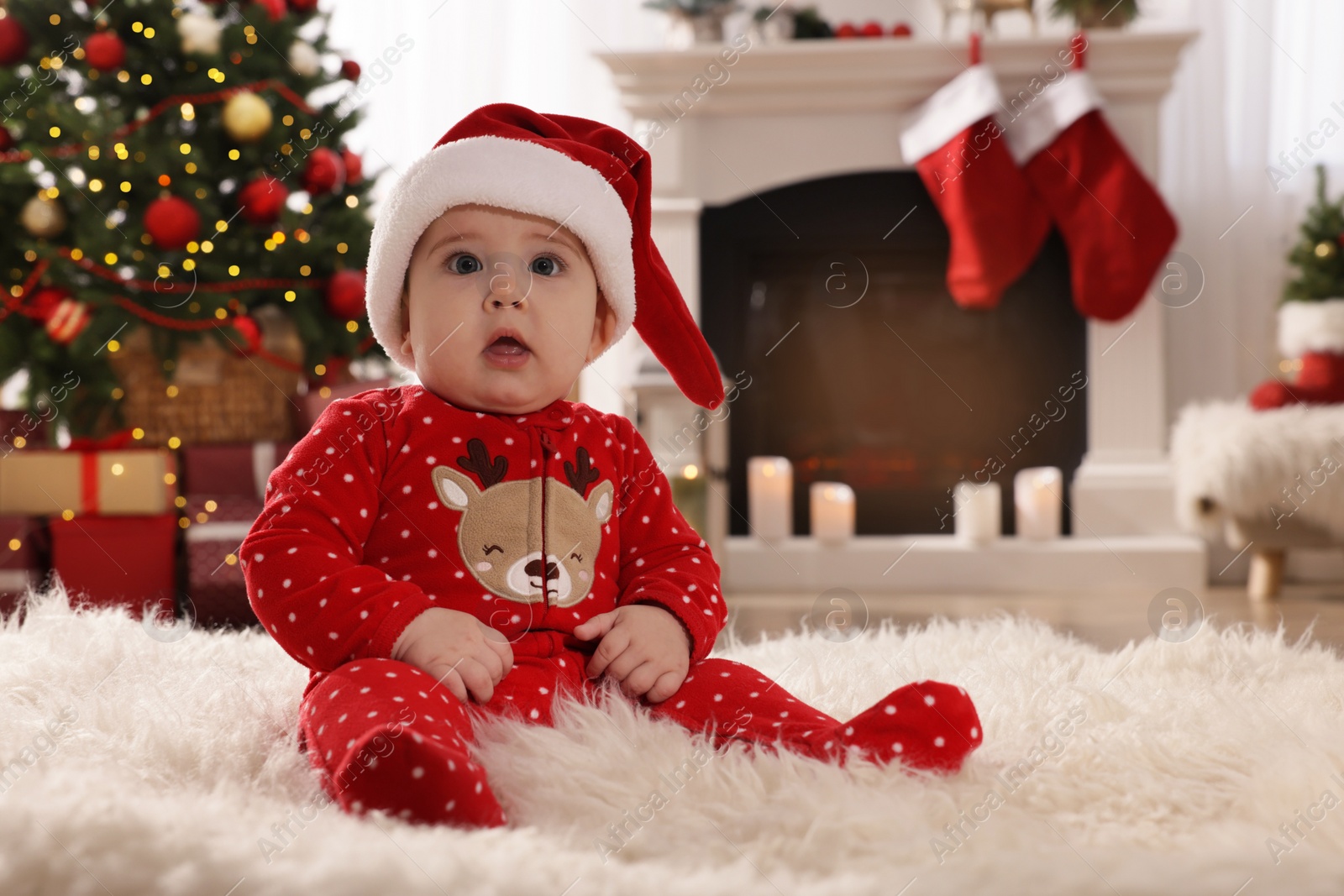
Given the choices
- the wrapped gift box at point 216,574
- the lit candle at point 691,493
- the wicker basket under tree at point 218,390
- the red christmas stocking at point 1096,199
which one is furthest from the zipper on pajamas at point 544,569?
the red christmas stocking at point 1096,199

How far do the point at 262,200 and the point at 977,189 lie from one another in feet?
5.19

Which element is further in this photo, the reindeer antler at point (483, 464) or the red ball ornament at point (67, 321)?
the red ball ornament at point (67, 321)

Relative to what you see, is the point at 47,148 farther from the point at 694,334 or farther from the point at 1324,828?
the point at 1324,828

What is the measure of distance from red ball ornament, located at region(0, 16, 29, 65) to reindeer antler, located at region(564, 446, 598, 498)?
1.86 meters

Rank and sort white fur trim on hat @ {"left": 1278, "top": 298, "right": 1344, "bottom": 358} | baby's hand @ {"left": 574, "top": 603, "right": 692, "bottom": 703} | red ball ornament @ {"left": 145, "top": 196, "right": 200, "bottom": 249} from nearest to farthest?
baby's hand @ {"left": 574, "top": 603, "right": 692, "bottom": 703} < red ball ornament @ {"left": 145, "top": 196, "right": 200, "bottom": 249} < white fur trim on hat @ {"left": 1278, "top": 298, "right": 1344, "bottom": 358}

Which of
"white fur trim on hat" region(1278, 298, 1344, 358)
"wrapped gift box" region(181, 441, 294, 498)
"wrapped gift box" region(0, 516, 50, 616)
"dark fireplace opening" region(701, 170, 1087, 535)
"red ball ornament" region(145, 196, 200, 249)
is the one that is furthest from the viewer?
"dark fireplace opening" region(701, 170, 1087, 535)

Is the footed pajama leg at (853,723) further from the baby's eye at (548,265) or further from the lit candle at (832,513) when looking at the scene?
the lit candle at (832,513)

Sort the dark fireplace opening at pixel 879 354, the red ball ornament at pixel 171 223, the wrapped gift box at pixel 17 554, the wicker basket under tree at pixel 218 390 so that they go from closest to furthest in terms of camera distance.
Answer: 1. the wrapped gift box at pixel 17 554
2. the red ball ornament at pixel 171 223
3. the wicker basket under tree at pixel 218 390
4. the dark fireplace opening at pixel 879 354

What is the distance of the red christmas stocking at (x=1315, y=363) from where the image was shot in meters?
2.40

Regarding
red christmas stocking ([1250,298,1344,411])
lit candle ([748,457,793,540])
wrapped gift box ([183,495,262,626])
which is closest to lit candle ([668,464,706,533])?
lit candle ([748,457,793,540])

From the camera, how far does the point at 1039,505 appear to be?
8.27 ft

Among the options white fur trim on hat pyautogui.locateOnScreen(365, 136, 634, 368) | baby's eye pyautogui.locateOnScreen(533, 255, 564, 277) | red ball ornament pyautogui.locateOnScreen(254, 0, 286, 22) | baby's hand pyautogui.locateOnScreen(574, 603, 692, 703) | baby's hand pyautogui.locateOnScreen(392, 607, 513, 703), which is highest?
red ball ornament pyautogui.locateOnScreen(254, 0, 286, 22)

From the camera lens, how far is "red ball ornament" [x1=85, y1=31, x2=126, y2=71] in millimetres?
2104

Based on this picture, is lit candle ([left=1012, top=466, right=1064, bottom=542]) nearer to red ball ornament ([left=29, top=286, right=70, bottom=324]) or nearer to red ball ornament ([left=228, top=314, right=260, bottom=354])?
red ball ornament ([left=228, top=314, right=260, bottom=354])
